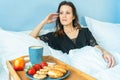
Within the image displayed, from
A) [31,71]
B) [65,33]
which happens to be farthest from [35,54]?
[65,33]

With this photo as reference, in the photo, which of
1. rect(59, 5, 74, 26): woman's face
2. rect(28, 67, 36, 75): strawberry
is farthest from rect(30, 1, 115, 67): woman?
rect(28, 67, 36, 75): strawberry

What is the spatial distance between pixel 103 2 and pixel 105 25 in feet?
0.91

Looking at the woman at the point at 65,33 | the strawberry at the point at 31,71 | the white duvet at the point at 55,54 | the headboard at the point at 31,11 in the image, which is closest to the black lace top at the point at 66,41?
the woman at the point at 65,33

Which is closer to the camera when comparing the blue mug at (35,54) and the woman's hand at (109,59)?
the blue mug at (35,54)

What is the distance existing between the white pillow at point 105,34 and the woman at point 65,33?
0.46 ft

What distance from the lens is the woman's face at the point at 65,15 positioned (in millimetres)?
1637

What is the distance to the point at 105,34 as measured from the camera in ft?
5.94

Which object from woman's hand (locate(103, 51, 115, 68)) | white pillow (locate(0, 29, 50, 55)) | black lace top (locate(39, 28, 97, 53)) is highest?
white pillow (locate(0, 29, 50, 55))

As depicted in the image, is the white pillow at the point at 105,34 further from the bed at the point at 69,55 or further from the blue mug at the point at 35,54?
the blue mug at the point at 35,54

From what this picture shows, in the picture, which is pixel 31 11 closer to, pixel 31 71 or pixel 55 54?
pixel 55 54

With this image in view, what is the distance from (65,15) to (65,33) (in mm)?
140

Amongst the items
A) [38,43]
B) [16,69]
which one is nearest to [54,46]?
[38,43]

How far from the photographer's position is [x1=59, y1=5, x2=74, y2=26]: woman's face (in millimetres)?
1637

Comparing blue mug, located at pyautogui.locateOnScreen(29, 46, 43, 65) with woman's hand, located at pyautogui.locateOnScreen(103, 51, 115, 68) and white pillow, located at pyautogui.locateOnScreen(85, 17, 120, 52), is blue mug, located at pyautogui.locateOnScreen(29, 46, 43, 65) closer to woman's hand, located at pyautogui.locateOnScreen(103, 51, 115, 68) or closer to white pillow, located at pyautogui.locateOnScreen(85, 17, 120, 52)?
woman's hand, located at pyautogui.locateOnScreen(103, 51, 115, 68)
